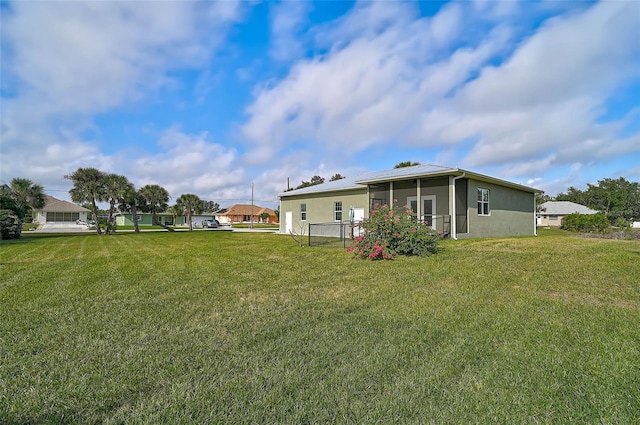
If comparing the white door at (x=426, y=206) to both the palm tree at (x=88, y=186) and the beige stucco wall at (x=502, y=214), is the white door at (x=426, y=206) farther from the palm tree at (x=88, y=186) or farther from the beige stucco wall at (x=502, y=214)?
the palm tree at (x=88, y=186)

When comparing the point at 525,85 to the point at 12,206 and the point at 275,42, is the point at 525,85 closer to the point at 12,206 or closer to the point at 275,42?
the point at 275,42

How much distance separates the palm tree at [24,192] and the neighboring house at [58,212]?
2677cm

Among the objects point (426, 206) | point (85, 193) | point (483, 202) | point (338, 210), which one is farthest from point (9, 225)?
point (483, 202)

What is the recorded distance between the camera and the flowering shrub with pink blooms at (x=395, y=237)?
8.63 metres

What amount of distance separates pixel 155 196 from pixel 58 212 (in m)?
29.1

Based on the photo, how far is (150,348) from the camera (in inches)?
117

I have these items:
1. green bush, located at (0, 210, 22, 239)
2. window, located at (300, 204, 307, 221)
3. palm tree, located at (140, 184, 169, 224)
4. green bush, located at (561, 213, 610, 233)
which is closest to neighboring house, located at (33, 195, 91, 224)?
palm tree, located at (140, 184, 169, 224)

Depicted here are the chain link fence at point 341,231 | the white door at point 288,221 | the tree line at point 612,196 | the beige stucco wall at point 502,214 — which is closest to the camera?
the chain link fence at point 341,231

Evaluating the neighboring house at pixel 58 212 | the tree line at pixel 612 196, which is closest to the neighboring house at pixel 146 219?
the neighboring house at pixel 58 212

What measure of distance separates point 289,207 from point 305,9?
49.5ft

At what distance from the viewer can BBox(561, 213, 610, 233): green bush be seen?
2108 cm

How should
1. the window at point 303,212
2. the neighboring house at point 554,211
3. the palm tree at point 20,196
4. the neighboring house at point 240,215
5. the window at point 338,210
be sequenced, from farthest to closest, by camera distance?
1. the neighboring house at point 240,215
2. the neighboring house at point 554,211
3. the window at point 303,212
4. the palm tree at point 20,196
5. the window at point 338,210

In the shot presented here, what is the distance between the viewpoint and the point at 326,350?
2893 mm

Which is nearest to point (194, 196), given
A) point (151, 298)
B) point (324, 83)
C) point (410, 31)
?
point (324, 83)
